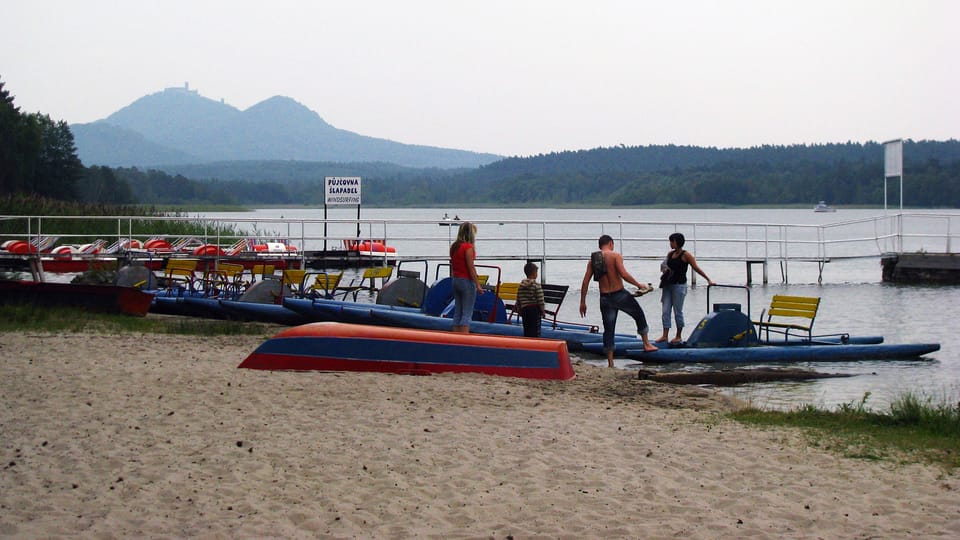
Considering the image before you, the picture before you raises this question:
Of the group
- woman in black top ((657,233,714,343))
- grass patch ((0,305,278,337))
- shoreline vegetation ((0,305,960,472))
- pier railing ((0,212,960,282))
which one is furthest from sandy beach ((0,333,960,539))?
pier railing ((0,212,960,282))

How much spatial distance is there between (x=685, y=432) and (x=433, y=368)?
3.41 metres

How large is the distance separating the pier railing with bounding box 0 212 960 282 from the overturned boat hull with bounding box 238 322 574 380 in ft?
41.9

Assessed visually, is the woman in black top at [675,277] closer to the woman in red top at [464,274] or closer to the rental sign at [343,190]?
the woman in red top at [464,274]

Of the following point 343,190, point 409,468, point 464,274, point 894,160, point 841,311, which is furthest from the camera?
point 894,160

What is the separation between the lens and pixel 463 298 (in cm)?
1323

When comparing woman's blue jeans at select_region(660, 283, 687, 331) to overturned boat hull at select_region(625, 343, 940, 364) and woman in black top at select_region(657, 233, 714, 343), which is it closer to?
woman in black top at select_region(657, 233, 714, 343)

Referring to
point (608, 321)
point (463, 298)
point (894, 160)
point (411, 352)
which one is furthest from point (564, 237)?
point (411, 352)

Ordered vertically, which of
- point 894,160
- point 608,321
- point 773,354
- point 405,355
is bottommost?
point 773,354

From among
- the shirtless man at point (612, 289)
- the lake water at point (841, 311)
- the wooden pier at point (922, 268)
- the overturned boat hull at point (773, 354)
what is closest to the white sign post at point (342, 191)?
the lake water at point (841, 311)

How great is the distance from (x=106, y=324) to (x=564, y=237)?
3754 cm

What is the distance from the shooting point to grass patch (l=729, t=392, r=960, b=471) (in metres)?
8.03

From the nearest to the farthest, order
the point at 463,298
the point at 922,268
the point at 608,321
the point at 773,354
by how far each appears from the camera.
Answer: the point at 463,298 → the point at 608,321 → the point at 773,354 → the point at 922,268

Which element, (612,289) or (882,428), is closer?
(882,428)

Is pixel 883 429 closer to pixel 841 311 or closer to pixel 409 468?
pixel 409 468
